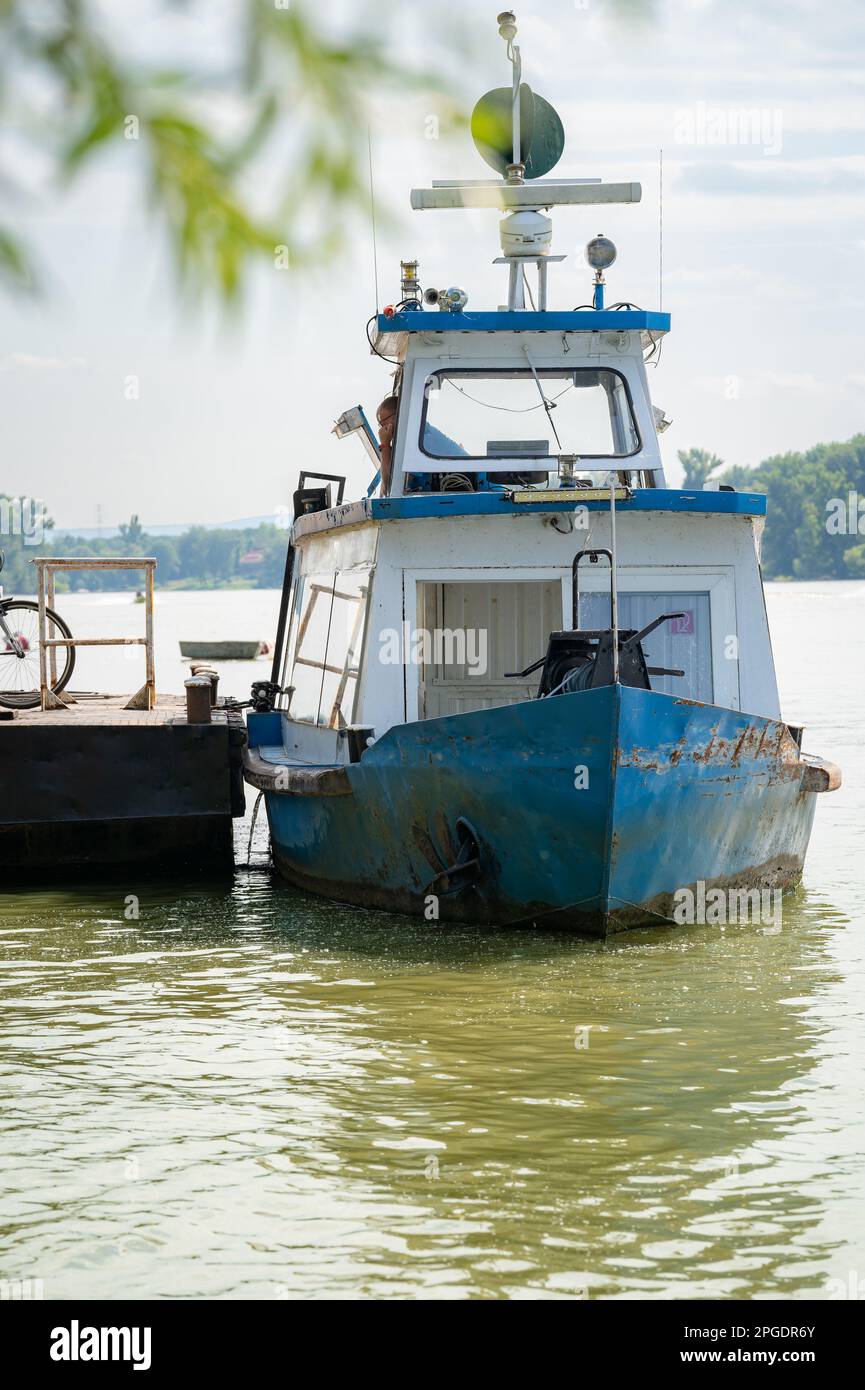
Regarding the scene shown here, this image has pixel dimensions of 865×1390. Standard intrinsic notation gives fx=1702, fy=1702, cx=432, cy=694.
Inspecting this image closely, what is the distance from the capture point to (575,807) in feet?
31.9

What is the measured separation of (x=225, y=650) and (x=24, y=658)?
37.5 m

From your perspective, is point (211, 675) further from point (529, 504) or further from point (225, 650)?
point (225, 650)

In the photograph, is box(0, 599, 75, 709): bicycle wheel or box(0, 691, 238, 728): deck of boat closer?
box(0, 691, 238, 728): deck of boat

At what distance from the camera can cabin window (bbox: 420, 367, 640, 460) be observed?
12.4 metres

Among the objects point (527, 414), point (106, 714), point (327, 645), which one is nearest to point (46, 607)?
point (106, 714)

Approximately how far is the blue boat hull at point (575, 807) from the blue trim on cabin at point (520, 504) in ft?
4.99

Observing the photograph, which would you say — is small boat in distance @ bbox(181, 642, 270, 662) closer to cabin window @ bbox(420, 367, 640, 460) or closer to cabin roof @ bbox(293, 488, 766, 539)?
cabin window @ bbox(420, 367, 640, 460)

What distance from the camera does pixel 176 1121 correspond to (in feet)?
23.9

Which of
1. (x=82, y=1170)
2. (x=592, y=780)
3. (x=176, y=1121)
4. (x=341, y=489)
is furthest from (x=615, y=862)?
(x=341, y=489)

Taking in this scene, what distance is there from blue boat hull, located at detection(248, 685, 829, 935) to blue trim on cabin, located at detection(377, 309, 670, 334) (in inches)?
131

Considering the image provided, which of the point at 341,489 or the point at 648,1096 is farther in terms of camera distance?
the point at 341,489

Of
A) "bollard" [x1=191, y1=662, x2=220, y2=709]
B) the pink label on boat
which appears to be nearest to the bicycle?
"bollard" [x1=191, y1=662, x2=220, y2=709]

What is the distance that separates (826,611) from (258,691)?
86.2 m

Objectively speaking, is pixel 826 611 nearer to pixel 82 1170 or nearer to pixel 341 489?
pixel 341 489
